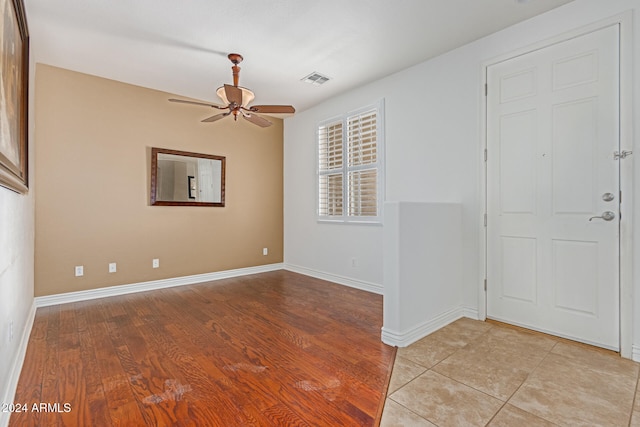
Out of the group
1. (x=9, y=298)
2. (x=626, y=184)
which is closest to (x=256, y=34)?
(x=9, y=298)

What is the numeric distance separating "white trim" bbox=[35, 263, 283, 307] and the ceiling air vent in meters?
3.01

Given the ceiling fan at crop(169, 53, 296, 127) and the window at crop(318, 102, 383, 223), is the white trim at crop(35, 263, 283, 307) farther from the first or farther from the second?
the ceiling fan at crop(169, 53, 296, 127)

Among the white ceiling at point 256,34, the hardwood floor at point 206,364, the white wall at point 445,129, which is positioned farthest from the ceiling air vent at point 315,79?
the hardwood floor at point 206,364

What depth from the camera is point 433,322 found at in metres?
2.70

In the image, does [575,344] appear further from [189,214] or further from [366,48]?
[189,214]

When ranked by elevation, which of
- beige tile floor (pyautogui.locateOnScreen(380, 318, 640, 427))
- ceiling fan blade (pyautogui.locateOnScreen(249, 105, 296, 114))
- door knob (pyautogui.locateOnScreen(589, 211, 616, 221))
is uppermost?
ceiling fan blade (pyautogui.locateOnScreen(249, 105, 296, 114))

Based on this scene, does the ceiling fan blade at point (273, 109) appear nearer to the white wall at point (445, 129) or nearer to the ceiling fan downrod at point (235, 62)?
the ceiling fan downrod at point (235, 62)

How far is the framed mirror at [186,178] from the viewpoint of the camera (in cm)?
412

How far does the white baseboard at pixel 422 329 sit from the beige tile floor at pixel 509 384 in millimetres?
78

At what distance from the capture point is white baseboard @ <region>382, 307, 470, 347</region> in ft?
7.82

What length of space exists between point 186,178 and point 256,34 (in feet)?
7.63

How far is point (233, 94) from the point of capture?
2.96 meters

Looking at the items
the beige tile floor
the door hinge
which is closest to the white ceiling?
the door hinge

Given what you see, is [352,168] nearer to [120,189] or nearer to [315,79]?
[315,79]
